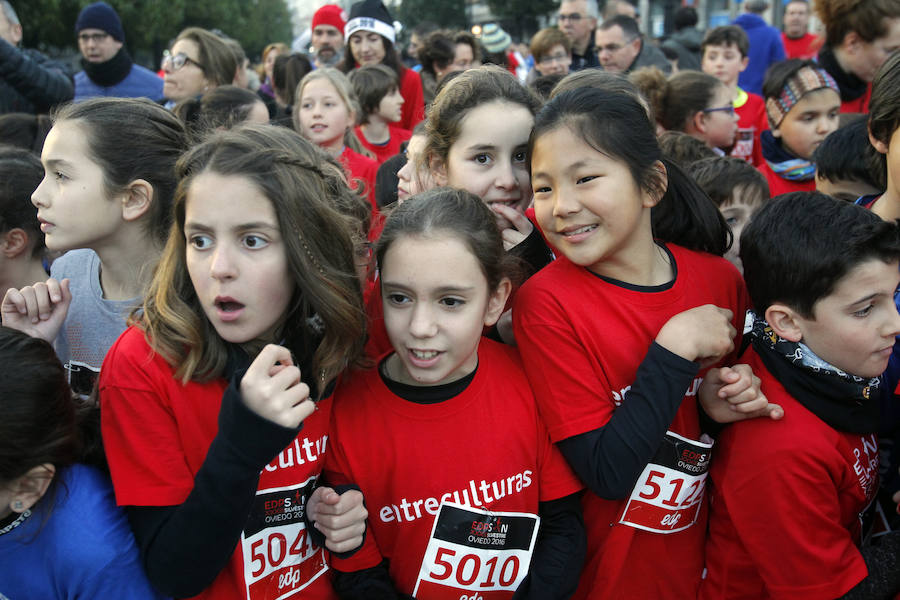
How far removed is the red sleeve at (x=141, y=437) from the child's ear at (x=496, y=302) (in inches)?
34.1

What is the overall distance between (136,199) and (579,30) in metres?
6.64

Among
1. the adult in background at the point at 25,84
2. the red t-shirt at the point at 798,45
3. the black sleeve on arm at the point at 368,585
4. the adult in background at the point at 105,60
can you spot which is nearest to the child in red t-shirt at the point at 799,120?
the black sleeve on arm at the point at 368,585

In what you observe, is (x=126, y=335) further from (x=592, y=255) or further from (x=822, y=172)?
(x=822, y=172)

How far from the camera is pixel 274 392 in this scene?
1556 mm

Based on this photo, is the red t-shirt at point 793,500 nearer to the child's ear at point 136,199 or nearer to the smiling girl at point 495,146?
the smiling girl at point 495,146

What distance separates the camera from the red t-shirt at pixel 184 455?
1.73 m

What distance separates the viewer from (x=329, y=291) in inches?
74.2

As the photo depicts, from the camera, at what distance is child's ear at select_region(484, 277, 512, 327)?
2039 mm

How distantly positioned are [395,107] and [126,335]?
463 centimetres

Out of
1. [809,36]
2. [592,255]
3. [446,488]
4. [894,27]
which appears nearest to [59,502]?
[446,488]

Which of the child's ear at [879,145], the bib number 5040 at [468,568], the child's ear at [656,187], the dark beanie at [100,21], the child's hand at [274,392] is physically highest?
the child's ear at [879,145]

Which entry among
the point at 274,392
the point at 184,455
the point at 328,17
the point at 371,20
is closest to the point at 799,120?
the point at 274,392

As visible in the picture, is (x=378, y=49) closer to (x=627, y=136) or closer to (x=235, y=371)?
(x=627, y=136)

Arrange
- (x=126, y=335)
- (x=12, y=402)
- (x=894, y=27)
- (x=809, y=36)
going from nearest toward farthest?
1. (x=12, y=402)
2. (x=126, y=335)
3. (x=894, y=27)
4. (x=809, y=36)
